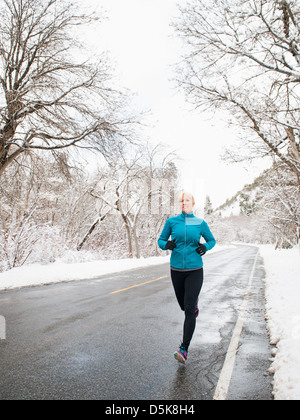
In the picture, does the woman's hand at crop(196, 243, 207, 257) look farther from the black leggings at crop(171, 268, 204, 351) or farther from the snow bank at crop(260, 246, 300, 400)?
the snow bank at crop(260, 246, 300, 400)

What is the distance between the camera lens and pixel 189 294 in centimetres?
351

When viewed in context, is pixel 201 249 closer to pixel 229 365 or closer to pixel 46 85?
pixel 229 365

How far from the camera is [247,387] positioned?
285 centimetres

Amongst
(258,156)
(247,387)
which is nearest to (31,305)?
(247,387)

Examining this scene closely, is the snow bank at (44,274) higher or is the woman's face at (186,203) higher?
the woman's face at (186,203)

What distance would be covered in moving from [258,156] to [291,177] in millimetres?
5972

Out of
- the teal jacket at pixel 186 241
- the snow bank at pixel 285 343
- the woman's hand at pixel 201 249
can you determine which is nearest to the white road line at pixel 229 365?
the snow bank at pixel 285 343

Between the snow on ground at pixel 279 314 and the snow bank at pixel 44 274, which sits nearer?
the snow on ground at pixel 279 314

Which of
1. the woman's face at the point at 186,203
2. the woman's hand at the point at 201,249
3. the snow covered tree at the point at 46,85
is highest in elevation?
the snow covered tree at the point at 46,85

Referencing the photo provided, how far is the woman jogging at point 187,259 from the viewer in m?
3.50

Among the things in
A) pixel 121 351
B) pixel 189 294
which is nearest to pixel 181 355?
pixel 189 294

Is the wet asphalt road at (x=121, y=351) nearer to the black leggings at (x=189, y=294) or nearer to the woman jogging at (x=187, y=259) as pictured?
the black leggings at (x=189, y=294)

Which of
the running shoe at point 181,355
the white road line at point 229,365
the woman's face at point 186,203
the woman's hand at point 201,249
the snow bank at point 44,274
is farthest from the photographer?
the snow bank at point 44,274
